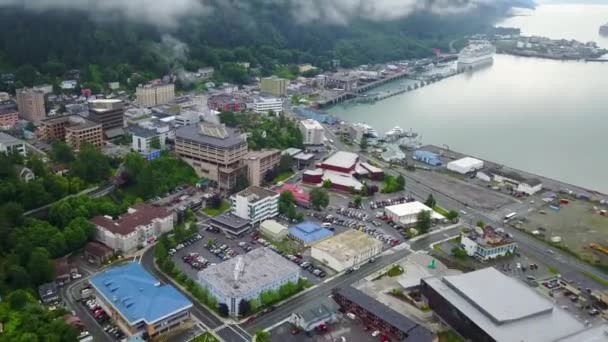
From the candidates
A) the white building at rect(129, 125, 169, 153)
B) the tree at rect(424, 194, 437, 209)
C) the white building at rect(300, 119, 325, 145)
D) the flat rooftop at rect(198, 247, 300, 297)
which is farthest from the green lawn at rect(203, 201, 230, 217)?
the white building at rect(300, 119, 325, 145)

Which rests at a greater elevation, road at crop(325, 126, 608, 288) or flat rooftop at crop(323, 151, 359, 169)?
flat rooftop at crop(323, 151, 359, 169)

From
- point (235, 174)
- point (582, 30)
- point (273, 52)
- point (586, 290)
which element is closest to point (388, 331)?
point (586, 290)

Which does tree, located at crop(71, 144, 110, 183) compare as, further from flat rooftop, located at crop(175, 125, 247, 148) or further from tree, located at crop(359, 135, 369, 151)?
tree, located at crop(359, 135, 369, 151)

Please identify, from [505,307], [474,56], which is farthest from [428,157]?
[474,56]

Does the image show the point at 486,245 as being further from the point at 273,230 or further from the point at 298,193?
the point at 298,193

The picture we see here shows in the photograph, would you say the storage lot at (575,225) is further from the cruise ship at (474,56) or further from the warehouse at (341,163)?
the cruise ship at (474,56)
